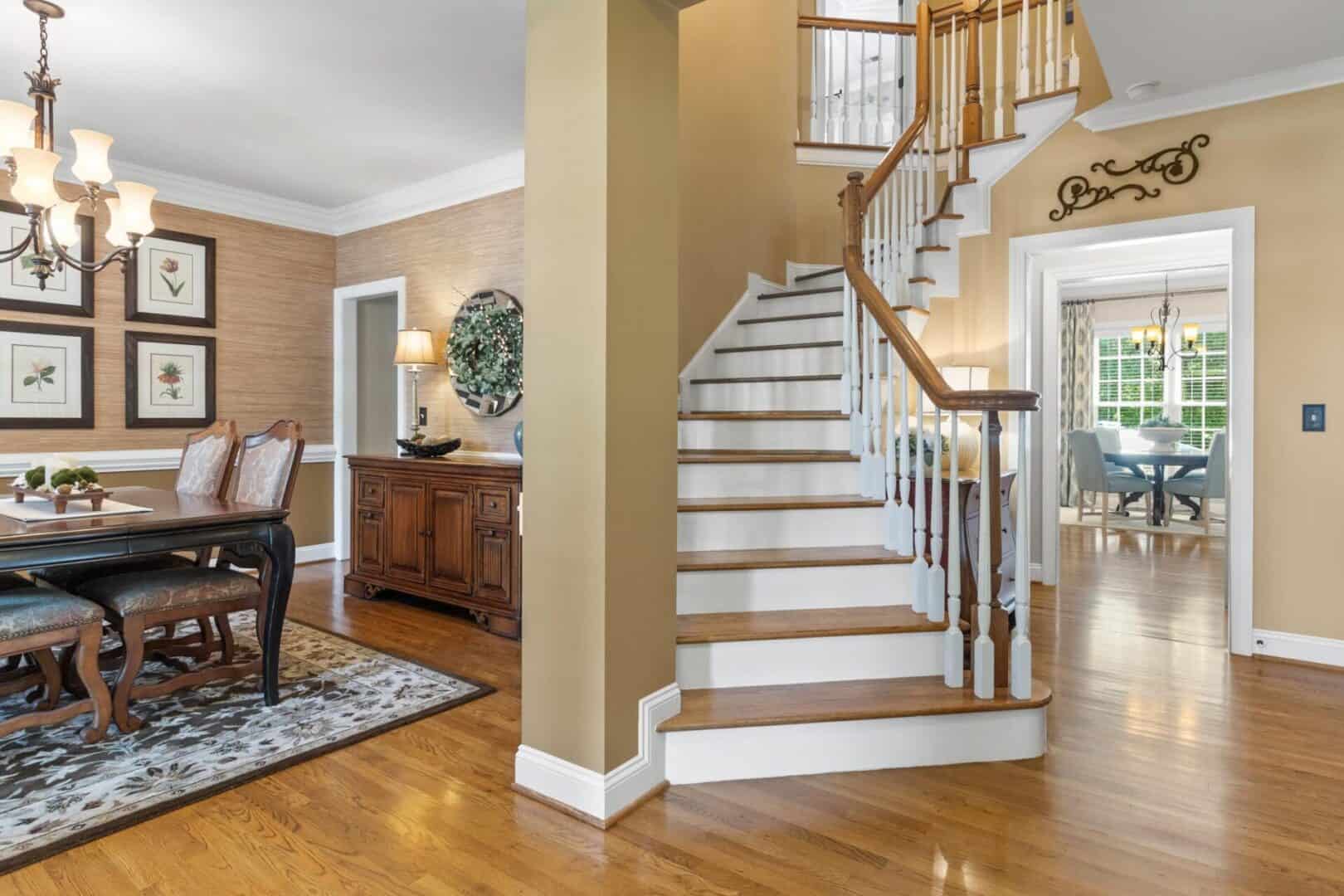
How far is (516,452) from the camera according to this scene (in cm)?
456

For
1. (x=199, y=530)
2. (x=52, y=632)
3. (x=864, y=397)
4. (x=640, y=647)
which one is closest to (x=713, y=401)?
(x=864, y=397)

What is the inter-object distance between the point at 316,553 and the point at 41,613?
344 centimetres

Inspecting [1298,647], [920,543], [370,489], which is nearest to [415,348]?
[370,489]

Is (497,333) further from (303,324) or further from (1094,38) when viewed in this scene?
(1094,38)

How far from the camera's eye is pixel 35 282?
174 inches

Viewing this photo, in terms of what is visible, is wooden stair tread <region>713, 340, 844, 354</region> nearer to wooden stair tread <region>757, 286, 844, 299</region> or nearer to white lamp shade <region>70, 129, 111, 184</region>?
wooden stair tread <region>757, 286, 844, 299</region>

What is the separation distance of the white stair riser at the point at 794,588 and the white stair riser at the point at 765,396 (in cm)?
117

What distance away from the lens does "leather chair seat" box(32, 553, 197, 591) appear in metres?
3.08

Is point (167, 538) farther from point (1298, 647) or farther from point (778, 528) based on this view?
point (1298, 647)

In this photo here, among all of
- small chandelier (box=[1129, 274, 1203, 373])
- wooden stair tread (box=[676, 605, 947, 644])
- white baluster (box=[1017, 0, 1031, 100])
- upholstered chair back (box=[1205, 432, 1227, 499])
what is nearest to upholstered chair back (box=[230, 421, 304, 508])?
wooden stair tread (box=[676, 605, 947, 644])

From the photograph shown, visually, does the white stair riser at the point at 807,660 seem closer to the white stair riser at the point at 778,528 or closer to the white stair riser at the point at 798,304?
the white stair riser at the point at 778,528

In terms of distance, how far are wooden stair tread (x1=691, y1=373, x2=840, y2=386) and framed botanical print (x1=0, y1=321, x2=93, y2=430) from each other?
3.70 metres

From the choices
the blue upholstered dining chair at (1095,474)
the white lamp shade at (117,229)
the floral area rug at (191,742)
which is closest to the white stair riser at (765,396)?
the floral area rug at (191,742)

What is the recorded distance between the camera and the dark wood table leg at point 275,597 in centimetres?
283
